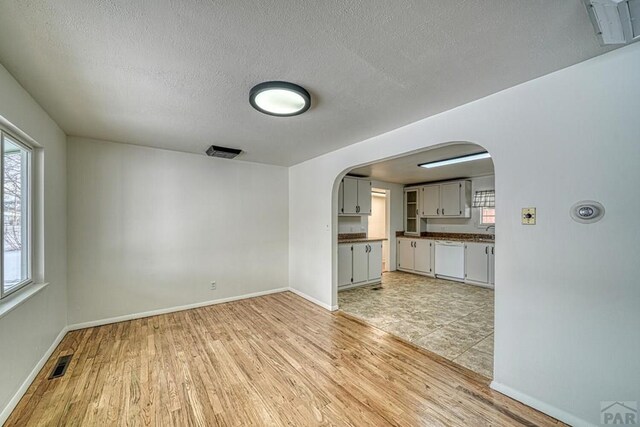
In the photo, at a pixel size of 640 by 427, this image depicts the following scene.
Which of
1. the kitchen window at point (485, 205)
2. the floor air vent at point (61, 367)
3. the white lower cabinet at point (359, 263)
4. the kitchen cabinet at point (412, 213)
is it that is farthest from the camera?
the kitchen cabinet at point (412, 213)

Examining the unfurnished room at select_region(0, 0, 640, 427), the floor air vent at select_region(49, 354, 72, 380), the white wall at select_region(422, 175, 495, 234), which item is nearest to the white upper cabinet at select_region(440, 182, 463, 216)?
the white wall at select_region(422, 175, 495, 234)

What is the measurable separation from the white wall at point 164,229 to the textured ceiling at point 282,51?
1163 millimetres

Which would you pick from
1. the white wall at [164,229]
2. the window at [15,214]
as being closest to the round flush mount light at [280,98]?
the window at [15,214]

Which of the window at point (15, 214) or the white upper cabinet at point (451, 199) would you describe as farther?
the white upper cabinet at point (451, 199)

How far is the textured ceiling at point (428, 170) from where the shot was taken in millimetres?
3814

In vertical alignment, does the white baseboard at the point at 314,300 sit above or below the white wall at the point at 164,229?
below

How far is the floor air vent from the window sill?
75 cm

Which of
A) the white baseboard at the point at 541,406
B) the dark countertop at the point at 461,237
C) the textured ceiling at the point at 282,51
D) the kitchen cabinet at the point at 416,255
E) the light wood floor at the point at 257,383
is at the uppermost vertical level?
the textured ceiling at the point at 282,51

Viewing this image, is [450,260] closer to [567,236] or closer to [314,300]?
[314,300]

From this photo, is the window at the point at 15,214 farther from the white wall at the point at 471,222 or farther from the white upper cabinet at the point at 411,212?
the white wall at the point at 471,222

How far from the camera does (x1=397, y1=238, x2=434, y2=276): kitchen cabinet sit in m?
6.23

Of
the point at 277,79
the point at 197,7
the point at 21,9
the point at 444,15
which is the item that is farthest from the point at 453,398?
the point at 21,9

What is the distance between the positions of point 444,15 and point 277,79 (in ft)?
3.71

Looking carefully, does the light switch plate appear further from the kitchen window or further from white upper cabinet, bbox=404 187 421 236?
white upper cabinet, bbox=404 187 421 236
